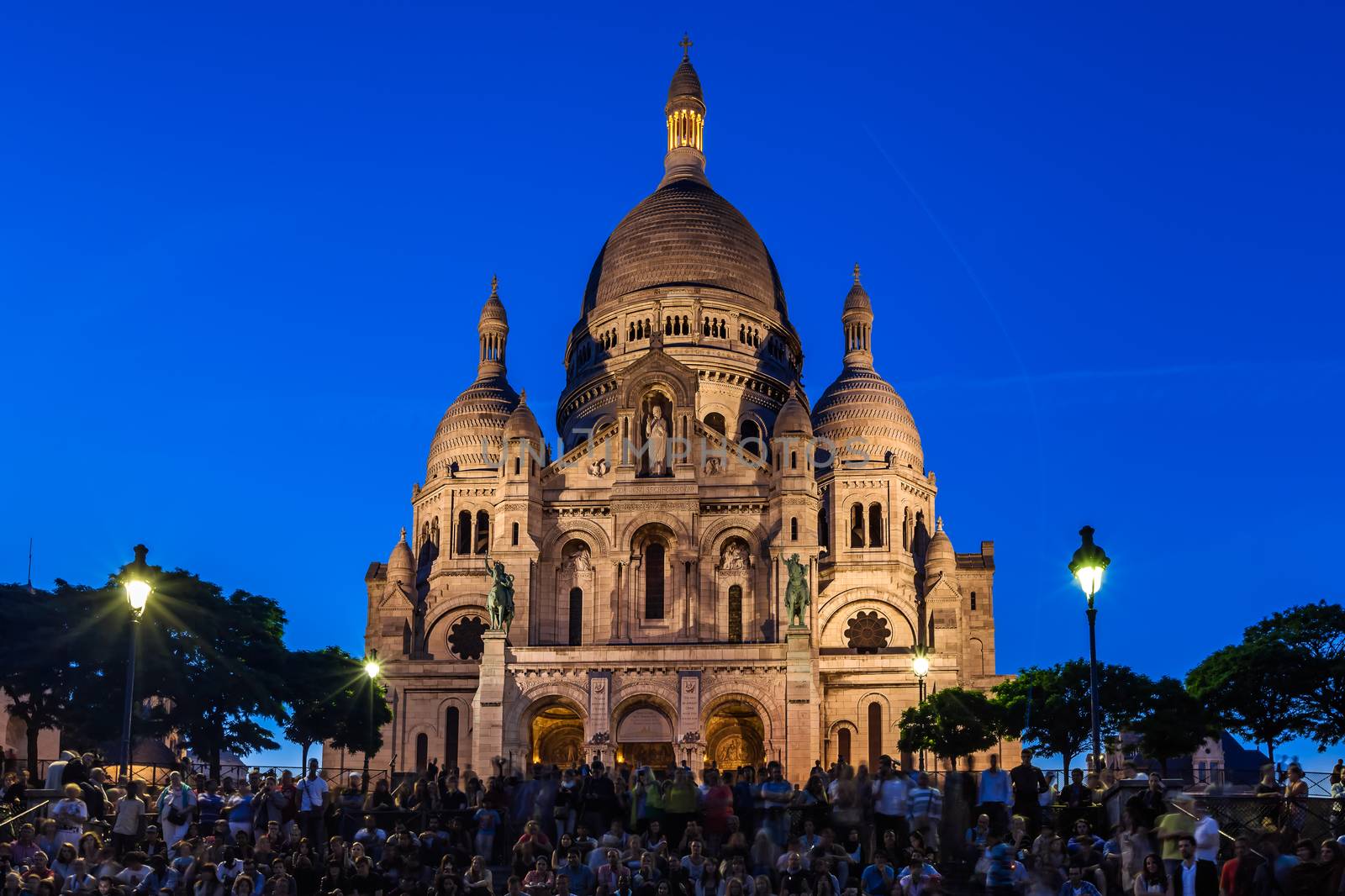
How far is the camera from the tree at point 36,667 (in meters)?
53.8

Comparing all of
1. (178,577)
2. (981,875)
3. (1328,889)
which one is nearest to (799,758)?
(178,577)

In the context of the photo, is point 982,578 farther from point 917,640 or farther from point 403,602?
point 403,602

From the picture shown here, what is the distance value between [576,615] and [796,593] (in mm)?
10572

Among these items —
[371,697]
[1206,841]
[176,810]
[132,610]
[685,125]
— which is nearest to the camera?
[1206,841]

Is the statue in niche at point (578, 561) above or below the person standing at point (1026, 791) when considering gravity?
above

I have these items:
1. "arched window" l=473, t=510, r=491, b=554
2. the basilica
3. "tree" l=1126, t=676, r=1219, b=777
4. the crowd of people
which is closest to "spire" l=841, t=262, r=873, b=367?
the basilica

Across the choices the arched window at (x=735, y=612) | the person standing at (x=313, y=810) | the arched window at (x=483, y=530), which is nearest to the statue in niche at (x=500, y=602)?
the arched window at (x=735, y=612)

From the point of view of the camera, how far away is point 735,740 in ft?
215

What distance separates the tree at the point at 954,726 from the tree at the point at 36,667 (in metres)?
30.2

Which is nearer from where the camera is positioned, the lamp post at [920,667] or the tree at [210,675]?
the lamp post at [920,667]

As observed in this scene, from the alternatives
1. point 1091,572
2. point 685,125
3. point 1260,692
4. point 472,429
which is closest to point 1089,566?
point 1091,572

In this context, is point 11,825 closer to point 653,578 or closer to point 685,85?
point 653,578

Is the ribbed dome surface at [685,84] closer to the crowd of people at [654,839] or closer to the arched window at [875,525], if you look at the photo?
the arched window at [875,525]

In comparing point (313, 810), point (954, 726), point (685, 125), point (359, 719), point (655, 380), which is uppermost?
point (685, 125)
